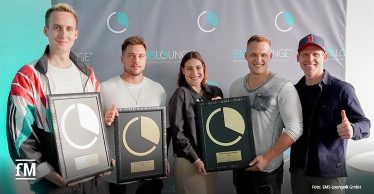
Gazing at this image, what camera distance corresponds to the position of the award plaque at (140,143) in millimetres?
2281

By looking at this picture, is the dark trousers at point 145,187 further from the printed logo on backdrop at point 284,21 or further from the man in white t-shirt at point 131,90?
the printed logo on backdrop at point 284,21

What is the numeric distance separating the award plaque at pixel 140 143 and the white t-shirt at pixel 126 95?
127 mm

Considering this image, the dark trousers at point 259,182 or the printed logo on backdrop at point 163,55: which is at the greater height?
the printed logo on backdrop at point 163,55

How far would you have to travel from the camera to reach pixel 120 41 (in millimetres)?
3096

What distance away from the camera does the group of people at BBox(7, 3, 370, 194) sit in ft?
7.23

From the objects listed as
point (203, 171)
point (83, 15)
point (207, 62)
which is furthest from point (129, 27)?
point (203, 171)

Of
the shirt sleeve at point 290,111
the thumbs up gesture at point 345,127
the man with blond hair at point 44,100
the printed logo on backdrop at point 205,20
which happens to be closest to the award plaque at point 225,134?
the shirt sleeve at point 290,111

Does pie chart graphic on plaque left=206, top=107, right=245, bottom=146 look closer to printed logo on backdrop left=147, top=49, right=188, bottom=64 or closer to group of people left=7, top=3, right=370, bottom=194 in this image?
group of people left=7, top=3, right=370, bottom=194

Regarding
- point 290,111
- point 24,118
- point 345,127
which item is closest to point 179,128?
point 290,111

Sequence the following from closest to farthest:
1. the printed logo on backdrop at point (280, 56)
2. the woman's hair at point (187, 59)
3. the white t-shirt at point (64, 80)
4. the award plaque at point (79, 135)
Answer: the award plaque at point (79, 135) → the white t-shirt at point (64, 80) → the woman's hair at point (187, 59) → the printed logo on backdrop at point (280, 56)

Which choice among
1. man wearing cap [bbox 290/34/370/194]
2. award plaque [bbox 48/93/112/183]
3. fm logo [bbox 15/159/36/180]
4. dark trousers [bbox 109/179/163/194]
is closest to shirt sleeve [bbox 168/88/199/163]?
dark trousers [bbox 109/179/163/194]

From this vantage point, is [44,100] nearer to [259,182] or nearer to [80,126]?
[80,126]

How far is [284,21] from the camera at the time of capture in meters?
3.22

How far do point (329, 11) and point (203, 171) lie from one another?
213 cm
